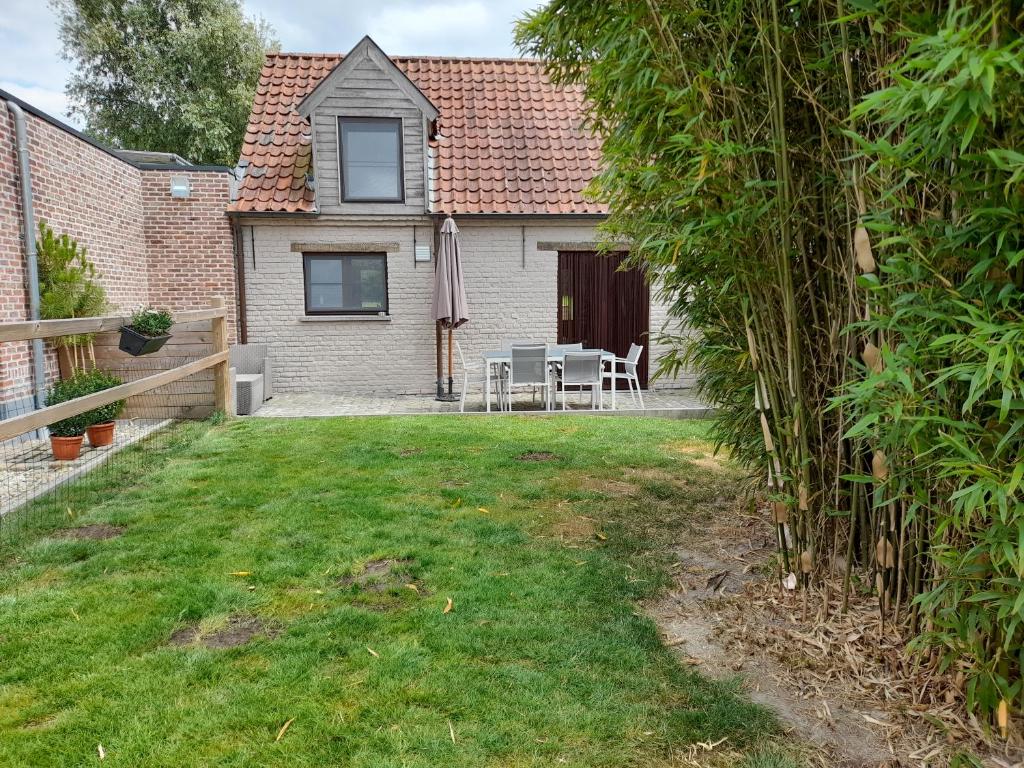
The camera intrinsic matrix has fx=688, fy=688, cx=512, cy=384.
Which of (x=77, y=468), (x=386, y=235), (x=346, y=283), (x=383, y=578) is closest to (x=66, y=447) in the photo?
(x=77, y=468)

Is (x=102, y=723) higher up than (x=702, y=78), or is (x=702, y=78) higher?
(x=702, y=78)

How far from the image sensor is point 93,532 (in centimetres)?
412

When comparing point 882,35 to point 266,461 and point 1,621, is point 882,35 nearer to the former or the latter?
point 1,621

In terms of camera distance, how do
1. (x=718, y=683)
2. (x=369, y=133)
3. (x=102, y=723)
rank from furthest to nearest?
1. (x=369, y=133)
2. (x=718, y=683)
3. (x=102, y=723)

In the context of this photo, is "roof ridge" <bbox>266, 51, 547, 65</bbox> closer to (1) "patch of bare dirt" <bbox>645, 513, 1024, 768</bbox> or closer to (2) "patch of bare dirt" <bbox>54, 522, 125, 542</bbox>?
(2) "patch of bare dirt" <bbox>54, 522, 125, 542</bbox>

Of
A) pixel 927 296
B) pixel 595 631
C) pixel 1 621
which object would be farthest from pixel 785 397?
pixel 1 621

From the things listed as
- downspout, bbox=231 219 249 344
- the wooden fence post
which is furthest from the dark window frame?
the wooden fence post

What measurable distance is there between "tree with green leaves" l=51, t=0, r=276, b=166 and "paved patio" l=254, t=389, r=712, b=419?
13.2m

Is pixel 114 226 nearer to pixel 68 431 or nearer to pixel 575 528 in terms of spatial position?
pixel 68 431

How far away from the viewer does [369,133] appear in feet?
33.5

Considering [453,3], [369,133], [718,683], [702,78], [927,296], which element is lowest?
[718,683]

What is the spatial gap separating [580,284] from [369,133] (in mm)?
3878

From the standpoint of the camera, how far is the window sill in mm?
10195

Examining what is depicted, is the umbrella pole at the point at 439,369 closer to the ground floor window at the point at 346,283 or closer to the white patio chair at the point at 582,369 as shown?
the ground floor window at the point at 346,283
